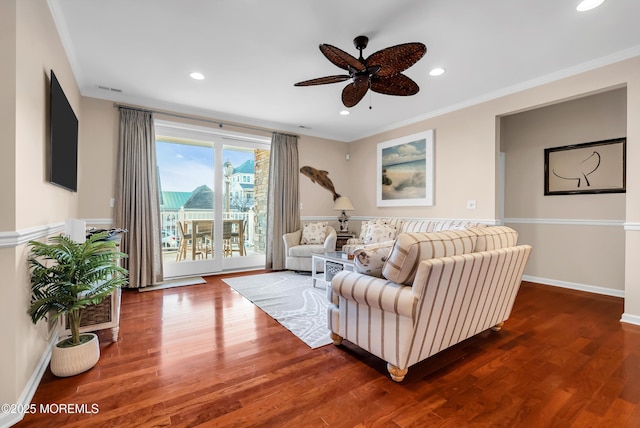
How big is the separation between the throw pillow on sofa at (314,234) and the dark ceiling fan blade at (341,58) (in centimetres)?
311

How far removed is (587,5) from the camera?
2.12 metres

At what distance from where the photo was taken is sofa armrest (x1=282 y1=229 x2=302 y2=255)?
4.93 m

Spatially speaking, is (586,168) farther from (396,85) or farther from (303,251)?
(303,251)

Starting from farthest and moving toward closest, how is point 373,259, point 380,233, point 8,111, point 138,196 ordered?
point 380,233, point 138,196, point 373,259, point 8,111

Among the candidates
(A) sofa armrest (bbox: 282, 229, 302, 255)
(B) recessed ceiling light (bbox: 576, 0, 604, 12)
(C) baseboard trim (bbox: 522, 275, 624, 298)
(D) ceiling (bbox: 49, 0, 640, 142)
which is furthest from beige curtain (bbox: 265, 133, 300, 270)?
(B) recessed ceiling light (bbox: 576, 0, 604, 12)

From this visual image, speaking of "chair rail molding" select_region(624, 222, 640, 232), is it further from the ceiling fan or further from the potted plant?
the potted plant

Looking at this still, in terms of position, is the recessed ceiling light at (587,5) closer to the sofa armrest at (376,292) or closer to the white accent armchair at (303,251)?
the sofa armrest at (376,292)

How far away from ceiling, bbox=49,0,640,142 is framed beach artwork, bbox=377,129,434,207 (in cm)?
83

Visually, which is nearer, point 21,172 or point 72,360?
point 21,172

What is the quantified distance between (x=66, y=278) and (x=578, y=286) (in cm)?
565

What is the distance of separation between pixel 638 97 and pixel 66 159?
5356 mm

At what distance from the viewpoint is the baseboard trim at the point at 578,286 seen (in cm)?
365

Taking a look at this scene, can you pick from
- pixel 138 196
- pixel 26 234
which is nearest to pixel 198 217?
pixel 138 196

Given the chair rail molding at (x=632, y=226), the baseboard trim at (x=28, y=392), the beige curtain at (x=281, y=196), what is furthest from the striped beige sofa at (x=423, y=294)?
the beige curtain at (x=281, y=196)
